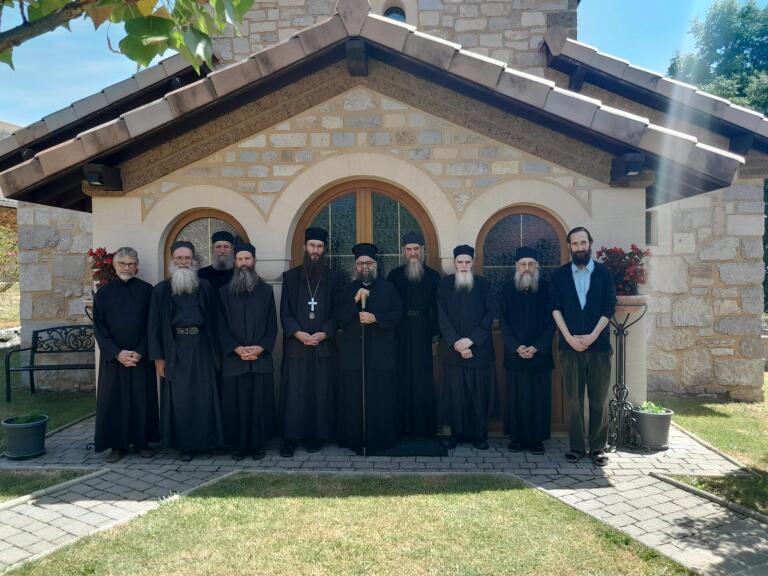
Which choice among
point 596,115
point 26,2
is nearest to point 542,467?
point 596,115

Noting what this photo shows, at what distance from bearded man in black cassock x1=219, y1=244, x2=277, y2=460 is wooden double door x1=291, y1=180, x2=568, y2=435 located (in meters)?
0.92

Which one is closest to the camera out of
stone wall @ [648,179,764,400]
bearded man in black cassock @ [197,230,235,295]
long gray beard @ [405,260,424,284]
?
long gray beard @ [405,260,424,284]

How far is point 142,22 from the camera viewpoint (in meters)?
2.13

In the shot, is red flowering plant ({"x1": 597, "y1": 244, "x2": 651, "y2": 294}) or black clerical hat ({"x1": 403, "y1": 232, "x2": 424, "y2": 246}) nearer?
red flowering plant ({"x1": 597, "y1": 244, "x2": 651, "y2": 294})

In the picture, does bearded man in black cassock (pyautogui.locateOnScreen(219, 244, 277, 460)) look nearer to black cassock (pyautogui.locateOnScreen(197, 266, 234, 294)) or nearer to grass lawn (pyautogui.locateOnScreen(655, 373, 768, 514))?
black cassock (pyautogui.locateOnScreen(197, 266, 234, 294))

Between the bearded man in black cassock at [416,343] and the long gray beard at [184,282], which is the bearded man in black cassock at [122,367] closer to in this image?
the long gray beard at [184,282]

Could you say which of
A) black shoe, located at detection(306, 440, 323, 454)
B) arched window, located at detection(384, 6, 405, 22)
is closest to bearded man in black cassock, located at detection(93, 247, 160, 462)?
black shoe, located at detection(306, 440, 323, 454)

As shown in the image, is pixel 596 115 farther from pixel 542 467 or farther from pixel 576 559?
pixel 576 559

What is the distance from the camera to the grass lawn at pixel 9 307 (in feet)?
55.7

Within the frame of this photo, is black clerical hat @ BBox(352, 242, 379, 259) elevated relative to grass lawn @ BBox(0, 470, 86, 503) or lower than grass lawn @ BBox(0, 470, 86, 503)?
elevated

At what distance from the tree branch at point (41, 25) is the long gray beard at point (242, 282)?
3.13 m

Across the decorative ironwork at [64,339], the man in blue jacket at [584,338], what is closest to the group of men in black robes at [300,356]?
the man in blue jacket at [584,338]

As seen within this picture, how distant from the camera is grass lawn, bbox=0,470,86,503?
14.8 feet

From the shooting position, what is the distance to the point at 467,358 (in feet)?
18.0
